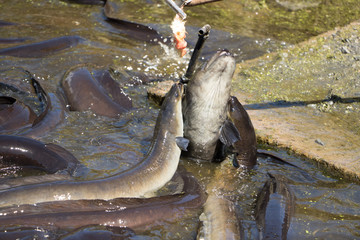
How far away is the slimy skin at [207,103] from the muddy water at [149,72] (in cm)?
23

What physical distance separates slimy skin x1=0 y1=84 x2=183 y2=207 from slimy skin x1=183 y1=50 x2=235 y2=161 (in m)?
0.15

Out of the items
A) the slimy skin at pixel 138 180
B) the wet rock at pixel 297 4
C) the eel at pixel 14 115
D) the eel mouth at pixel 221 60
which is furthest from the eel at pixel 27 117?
the wet rock at pixel 297 4

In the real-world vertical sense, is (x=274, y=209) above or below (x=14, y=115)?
above

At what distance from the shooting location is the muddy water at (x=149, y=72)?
4.28m

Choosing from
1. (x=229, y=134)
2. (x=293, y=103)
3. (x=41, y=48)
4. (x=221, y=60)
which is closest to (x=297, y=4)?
(x=293, y=103)

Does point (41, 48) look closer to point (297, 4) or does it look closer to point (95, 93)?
point (95, 93)

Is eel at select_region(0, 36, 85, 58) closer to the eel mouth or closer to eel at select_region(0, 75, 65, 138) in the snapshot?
eel at select_region(0, 75, 65, 138)

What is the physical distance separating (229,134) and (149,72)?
251 cm

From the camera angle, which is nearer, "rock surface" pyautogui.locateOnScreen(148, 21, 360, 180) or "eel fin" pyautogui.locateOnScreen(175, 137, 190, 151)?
"eel fin" pyautogui.locateOnScreen(175, 137, 190, 151)

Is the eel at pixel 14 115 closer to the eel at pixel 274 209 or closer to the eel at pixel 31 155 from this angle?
the eel at pixel 31 155

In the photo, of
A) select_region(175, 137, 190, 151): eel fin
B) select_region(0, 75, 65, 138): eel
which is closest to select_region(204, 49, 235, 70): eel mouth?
select_region(175, 137, 190, 151): eel fin

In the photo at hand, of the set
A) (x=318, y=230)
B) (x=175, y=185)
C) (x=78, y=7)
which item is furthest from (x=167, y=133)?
(x=78, y=7)

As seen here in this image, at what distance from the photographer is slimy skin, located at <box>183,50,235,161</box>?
4785mm

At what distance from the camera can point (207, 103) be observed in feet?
15.8
